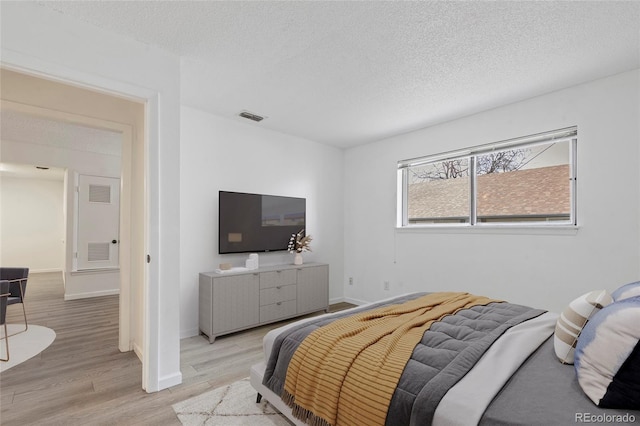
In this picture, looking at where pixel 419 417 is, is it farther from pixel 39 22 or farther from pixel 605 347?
pixel 39 22

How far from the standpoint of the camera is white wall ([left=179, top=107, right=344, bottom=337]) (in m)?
3.55

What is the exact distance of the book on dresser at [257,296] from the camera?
10.9 ft

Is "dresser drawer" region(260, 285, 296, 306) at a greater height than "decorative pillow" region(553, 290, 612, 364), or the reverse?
"decorative pillow" region(553, 290, 612, 364)

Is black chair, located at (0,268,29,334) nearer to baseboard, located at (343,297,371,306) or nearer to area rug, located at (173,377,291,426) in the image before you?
area rug, located at (173,377,291,426)

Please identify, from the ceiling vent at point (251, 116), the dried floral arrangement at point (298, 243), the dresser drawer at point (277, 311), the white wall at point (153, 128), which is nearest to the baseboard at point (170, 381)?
the white wall at point (153, 128)

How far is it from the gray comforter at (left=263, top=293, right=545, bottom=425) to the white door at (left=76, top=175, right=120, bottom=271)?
16.8 feet

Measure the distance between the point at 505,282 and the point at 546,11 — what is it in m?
2.51

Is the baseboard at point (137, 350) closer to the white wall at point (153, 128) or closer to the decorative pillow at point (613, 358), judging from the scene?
the white wall at point (153, 128)

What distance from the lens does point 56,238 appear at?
8.04m

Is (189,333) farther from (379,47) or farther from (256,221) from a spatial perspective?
(379,47)

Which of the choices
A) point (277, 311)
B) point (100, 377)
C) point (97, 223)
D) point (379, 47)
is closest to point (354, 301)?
point (277, 311)

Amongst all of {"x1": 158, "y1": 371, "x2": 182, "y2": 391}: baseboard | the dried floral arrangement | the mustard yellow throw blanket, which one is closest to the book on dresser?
the dried floral arrangement

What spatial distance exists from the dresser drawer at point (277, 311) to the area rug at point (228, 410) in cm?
139

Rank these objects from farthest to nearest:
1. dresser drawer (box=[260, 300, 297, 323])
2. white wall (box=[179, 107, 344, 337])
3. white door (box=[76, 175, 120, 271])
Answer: white door (box=[76, 175, 120, 271])
dresser drawer (box=[260, 300, 297, 323])
white wall (box=[179, 107, 344, 337])
